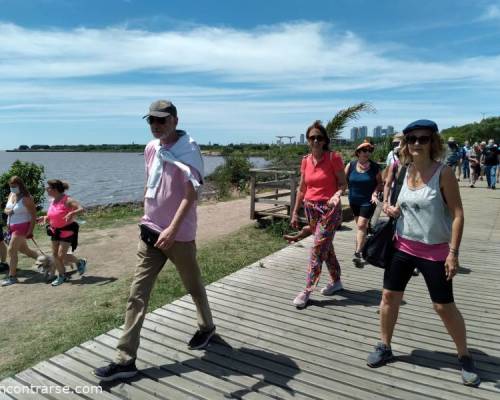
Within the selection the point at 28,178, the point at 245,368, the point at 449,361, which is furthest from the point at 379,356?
the point at 28,178

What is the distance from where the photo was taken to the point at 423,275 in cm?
293

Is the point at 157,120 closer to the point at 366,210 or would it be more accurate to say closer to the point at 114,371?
the point at 114,371

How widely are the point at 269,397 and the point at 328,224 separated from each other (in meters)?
1.91

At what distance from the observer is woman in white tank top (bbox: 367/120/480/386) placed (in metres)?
2.78

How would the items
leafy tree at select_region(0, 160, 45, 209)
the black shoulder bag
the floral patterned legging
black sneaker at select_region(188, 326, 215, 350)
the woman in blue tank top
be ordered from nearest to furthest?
the black shoulder bag
black sneaker at select_region(188, 326, 215, 350)
the floral patterned legging
the woman in blue tank top
leafy tree at select_region(0, 160, 45, 209)

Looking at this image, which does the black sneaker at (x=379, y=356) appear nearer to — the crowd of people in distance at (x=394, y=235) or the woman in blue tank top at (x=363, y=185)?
the crowd of people in distance at (x=394, y=235)

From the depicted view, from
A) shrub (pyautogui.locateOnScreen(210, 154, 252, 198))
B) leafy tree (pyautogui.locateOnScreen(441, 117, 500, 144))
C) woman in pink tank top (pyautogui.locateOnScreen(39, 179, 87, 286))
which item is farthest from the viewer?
leafy tree (pyautogui.locateOnScreen(441, 117, 500, 144))

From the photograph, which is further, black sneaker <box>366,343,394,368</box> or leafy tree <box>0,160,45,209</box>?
leafy tree <box>0,160,45,209</box>

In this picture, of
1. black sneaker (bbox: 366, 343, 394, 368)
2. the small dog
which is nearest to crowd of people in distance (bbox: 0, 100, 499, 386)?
black sneaker (bbox: 366, 343, 394, 368)

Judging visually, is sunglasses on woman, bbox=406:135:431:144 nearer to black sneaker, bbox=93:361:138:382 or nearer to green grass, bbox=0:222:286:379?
black sneaker, bbox=93:361:138:382

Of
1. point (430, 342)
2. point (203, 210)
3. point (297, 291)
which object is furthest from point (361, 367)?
point (203, 210)

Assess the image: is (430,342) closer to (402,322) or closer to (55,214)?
(402,322)

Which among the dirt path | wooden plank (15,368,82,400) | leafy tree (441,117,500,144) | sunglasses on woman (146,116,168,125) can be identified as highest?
leafy tree (441,117,500,144)

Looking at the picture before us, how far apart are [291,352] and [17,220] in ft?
17.8
